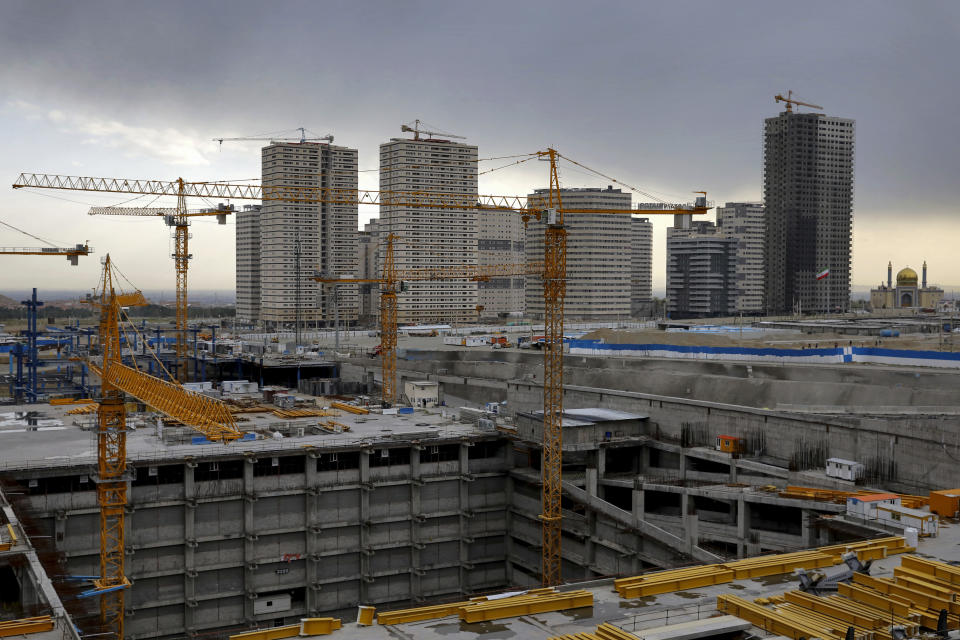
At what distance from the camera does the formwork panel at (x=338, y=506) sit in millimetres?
Answer: 52125

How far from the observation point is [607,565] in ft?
159

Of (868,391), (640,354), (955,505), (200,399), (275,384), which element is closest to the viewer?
(955,505)

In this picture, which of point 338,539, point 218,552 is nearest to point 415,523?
point 338,539

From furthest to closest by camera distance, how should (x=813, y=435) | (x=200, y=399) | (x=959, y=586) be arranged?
(x=200, y=399) < (x=813, y=435) < (x=959, y=586)

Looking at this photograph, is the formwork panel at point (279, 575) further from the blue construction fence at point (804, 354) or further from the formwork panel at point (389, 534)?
the blue construction fence at point (804, 354)

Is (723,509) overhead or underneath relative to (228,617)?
Answer: overhead

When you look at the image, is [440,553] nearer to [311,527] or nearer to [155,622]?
[311,527]

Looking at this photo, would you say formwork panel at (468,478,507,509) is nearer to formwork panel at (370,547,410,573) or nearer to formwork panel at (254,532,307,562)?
formwork panel at (370,547,410,573)

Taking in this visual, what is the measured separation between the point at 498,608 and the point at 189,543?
29.5m

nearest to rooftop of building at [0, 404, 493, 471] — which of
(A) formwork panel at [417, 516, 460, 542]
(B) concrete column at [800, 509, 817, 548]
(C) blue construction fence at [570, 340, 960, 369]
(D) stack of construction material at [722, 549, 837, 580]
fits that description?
(A) formwork panel at [417, 516, 460, 542]

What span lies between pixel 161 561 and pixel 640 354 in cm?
4890

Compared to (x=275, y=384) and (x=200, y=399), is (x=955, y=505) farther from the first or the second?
(x=275, y=384)

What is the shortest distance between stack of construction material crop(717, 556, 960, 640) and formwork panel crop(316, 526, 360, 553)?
1283 inches

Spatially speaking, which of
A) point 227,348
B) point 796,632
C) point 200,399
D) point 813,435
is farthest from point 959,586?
point 227,348
